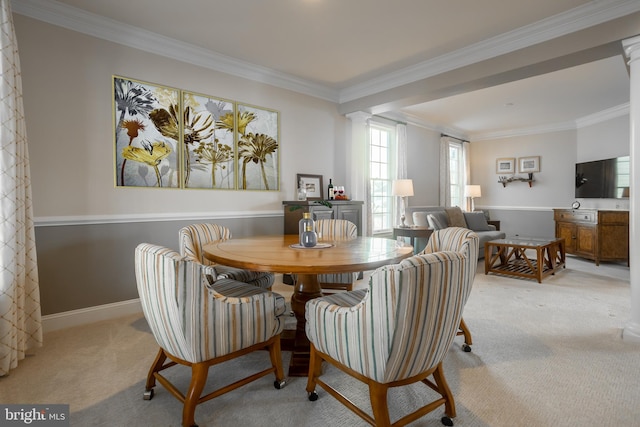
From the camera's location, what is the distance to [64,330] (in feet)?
9.05

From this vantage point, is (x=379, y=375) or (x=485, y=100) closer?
(x=379, y=375)

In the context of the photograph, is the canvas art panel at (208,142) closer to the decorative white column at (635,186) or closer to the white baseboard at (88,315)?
the white baseboard at (88,315)

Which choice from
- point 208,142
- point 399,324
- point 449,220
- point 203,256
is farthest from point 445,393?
point 449,220

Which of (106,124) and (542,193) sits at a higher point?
(106,124)

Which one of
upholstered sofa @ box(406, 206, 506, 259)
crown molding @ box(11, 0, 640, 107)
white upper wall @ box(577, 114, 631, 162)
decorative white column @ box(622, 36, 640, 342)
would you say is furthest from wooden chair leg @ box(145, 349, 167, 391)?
white upper wall @ box(577, 114, 631, 162)

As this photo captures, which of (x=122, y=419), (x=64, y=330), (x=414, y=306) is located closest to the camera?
(x=414, y=306)

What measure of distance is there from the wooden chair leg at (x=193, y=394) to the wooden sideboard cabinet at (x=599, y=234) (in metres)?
6.15

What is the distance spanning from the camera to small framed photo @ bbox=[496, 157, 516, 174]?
7.44 m

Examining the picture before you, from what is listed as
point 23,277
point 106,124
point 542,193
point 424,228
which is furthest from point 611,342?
point 542,193

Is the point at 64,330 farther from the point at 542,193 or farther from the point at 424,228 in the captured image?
the point at 542,193

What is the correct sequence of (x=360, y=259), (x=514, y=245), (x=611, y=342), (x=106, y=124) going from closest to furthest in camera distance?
(x=360, y=259), (x=611, y=342), (x=106, y=124), (x=514, y=245)

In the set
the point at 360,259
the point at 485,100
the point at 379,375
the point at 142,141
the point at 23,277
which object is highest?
the point at 485,100

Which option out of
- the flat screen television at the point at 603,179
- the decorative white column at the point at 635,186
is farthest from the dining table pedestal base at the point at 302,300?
the flat screen television at the point at 603,179

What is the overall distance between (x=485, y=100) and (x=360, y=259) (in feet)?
15.2
